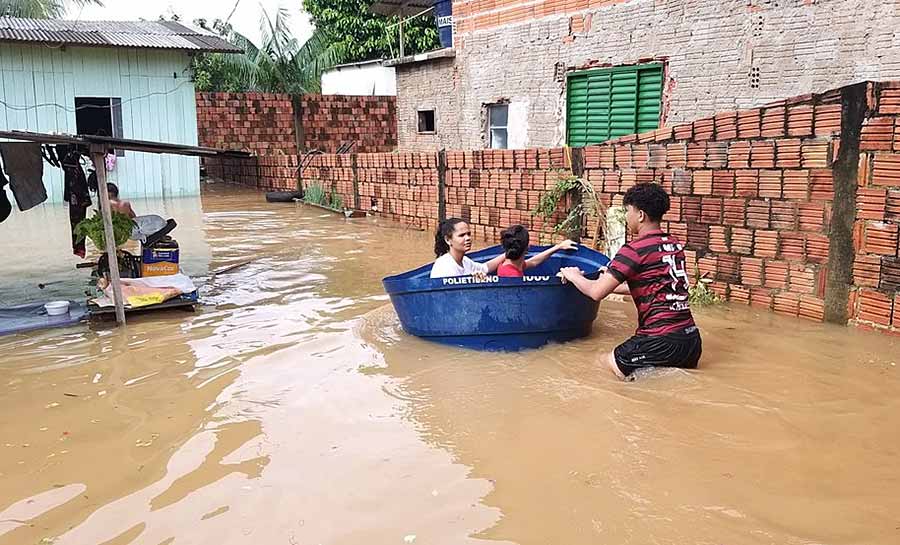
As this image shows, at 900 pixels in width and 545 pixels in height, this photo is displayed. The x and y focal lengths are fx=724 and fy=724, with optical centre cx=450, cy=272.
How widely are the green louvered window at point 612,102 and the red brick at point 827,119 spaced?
20.8ft

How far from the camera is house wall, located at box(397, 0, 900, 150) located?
988 cm

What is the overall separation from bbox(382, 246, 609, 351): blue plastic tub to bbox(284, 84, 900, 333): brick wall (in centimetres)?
190

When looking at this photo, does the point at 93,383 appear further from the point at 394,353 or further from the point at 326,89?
the point at 326,89

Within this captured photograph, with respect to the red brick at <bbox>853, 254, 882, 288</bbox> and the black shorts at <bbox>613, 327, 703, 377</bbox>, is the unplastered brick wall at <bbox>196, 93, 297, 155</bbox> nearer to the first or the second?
the red brick at <bbox>853, 254, 882, 288</bbox>

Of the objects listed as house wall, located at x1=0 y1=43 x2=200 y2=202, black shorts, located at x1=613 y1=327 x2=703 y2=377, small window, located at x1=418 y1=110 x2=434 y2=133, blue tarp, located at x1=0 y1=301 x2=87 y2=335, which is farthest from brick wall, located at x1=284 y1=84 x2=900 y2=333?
house wall, located at x1=0 y1=43 x2=200 y2=202

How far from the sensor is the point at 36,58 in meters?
16.9

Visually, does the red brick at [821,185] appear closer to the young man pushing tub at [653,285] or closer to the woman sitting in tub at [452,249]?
the young man pushing tub at [653,285]

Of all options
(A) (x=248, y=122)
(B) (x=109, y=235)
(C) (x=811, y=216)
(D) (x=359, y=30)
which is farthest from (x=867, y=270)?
(D) (x=359, y=30)

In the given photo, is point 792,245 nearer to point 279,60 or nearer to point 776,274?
point 776,274

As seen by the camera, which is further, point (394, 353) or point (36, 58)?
point (36, 58)

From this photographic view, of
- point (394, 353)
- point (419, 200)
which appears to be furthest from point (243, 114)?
point (394, 353)

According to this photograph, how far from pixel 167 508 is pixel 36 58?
16.9m

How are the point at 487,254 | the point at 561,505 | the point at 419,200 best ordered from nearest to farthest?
the point at 561,505 → the point at 487,254 → the point at 419,200

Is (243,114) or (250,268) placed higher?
(243,114)
